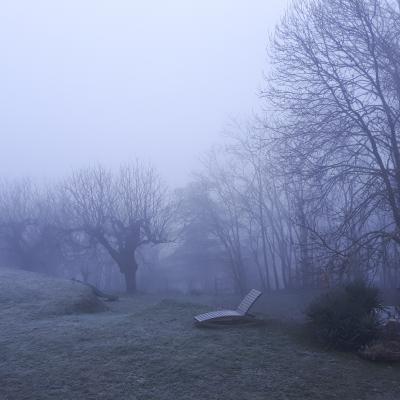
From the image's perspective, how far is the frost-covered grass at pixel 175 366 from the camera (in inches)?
263

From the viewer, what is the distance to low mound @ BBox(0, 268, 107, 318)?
12.9 meters

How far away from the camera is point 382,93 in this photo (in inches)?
497

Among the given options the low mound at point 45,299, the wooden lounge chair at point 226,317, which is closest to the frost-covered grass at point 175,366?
the wooden lounge chair at point 226,317

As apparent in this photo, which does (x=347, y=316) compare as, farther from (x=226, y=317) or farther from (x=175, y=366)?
(x=175, y=366)

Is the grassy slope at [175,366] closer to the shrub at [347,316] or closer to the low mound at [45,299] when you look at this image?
the shrub at [347,316]

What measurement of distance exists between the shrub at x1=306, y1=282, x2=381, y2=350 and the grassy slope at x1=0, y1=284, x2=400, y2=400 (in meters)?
0.43

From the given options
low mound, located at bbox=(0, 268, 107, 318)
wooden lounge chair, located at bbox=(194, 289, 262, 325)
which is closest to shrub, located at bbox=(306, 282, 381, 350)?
wooden lounge chair, located at bbox=(194, 289, 262, 325)

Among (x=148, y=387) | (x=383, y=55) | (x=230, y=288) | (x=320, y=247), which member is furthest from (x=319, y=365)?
(x=230, y=288)

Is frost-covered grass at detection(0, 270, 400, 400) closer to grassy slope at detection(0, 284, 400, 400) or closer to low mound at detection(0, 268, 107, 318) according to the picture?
grassy slope at detection(0, 284, 400, 400)

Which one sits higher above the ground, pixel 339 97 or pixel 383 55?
pixel 383 55

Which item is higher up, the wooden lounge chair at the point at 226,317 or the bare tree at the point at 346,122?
the bare tree at the point at 346,122

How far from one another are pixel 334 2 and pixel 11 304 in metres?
11.7

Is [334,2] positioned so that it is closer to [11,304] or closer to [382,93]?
[382,93]

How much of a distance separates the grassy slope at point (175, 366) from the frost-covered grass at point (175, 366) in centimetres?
1
